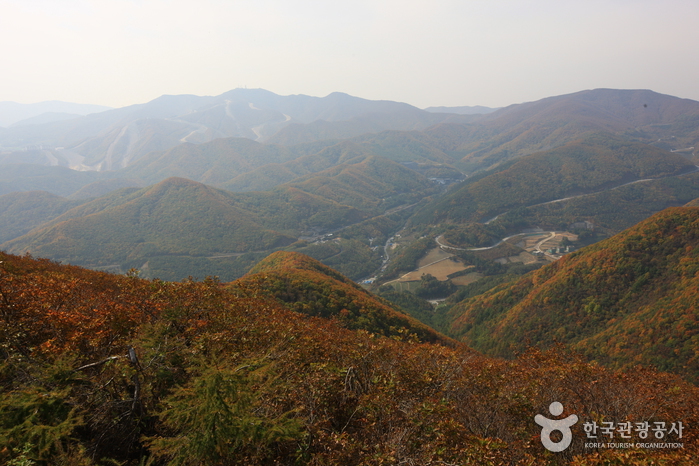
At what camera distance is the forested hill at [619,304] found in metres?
43.7

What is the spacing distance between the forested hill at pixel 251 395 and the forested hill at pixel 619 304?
3490 centimetres

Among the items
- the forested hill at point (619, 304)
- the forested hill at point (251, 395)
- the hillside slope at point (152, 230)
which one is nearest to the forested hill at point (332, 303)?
the forested hill at point (619, 304)

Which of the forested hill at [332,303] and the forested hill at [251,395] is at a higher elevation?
the forested hill at [251,395]

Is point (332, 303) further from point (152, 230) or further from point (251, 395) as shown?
point (152, 230)

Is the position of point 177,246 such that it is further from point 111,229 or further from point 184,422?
point 184,422

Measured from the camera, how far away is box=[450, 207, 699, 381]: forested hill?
4369cm

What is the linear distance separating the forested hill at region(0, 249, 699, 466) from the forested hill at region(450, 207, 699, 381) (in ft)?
115

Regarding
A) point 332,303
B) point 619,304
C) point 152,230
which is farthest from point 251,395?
point 152,230

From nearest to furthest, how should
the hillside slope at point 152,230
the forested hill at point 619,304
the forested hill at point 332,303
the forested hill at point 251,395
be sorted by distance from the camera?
the forested hill at point 251,395, the forested hill at point 619,304, the forested hill at point 332,303, the hillside slope at point 152,230

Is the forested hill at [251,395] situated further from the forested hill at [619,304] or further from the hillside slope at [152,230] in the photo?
the hillside slope at [152,230]

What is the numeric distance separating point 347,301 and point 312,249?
387 feet

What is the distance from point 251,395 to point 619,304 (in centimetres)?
7568

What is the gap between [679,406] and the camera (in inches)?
539

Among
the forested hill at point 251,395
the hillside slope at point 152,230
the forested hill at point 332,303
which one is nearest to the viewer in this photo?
the forested hill at point 251,395
